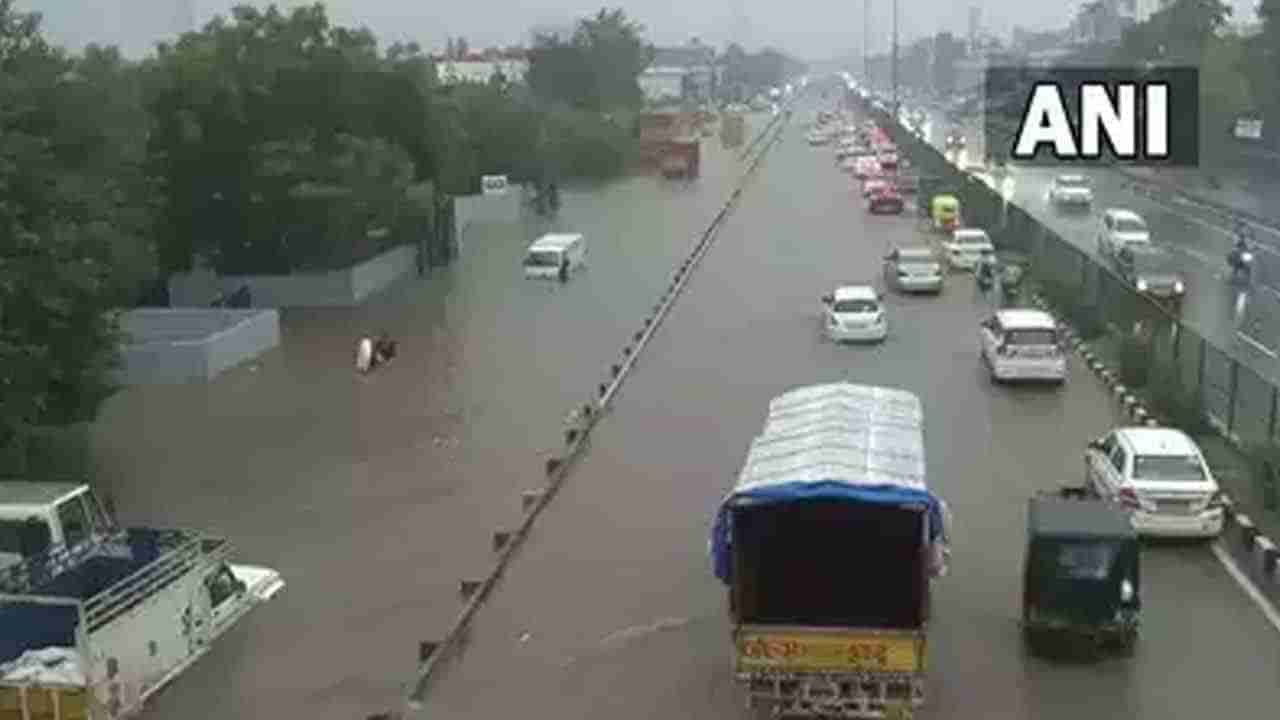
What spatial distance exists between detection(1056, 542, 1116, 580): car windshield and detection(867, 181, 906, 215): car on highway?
41.1 metres

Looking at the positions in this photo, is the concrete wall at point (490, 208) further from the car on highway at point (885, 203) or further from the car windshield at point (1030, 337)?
the car windshield at point (1030, 337)

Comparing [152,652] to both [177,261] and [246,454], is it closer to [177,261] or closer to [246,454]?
[246,454]

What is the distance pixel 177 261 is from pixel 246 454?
14773 millimetres

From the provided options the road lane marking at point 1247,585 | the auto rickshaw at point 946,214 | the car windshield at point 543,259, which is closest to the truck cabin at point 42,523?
the road lane marking at point 1247,585

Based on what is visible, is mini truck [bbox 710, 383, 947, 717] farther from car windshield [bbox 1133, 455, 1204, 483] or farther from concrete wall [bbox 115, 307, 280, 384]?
concrete wall [bbox 115, 307, 280, 384]

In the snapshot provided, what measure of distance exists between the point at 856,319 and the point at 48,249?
13924mm

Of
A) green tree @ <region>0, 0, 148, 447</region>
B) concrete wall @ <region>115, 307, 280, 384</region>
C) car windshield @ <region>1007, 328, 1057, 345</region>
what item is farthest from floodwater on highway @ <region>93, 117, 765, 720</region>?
car windshield @ <region>1007, 328, 1057, 345</region>

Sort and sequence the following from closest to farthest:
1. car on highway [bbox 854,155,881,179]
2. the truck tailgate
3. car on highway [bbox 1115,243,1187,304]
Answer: the truck tailgate → car on highway [bbox 1115,243,1187,304] → car on highway [bbox 854,155,881,179]

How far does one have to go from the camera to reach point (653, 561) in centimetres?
1581

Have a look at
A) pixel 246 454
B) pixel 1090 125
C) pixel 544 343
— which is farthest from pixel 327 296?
pixel 1090 125

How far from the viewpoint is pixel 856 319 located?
28109 mm

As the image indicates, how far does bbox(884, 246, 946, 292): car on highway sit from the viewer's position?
33875 millimetres

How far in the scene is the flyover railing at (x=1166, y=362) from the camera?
18.6 m

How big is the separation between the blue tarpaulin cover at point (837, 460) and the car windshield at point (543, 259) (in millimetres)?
23308
